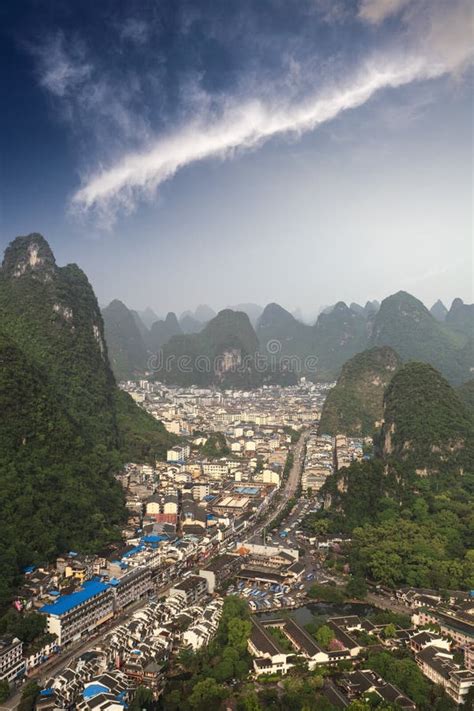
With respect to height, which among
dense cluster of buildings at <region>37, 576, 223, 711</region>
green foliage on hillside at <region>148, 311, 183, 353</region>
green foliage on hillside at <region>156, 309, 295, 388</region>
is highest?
green foliage on hillside at <region>148, 311, 183, 353</region>

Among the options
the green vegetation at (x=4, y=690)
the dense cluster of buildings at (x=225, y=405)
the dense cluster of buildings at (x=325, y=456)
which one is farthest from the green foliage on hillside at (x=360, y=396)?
the green vegetation at (x=4, y=690)

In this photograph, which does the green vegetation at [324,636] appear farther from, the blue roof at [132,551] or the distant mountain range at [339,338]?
the distant mountain range at [339,338]

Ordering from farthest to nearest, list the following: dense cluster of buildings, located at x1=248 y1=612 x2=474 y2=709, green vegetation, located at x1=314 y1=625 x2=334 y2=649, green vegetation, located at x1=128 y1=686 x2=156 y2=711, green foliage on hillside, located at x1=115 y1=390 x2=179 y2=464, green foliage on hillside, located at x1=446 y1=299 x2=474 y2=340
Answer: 1. green foliage on hillside, located at x1=446 y1=299 x2=474 y2=340
2. green foliage on hillside, located at x1=115 y1=390 x2=179 y2=464
3. green vegetation, located at x1=314 y1=625 x2=334 y2=649
4. dense cluster of buildings, located at x1=248 y1=612 x2=474 y2=709
5. green vegetation, located at x1=128 y1=686 x2=156 y2=711

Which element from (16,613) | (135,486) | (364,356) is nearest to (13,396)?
(135,486)

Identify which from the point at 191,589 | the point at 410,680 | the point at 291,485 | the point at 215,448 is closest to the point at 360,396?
the point at 215,448

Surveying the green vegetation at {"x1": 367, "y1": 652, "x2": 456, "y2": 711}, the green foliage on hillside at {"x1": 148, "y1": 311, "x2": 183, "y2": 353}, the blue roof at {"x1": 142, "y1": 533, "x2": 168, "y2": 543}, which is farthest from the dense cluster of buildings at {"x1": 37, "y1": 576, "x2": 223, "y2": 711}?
the green foliage on hillside at {"x1": 148, "y1": 311, "x2": 183, "y2": 353}

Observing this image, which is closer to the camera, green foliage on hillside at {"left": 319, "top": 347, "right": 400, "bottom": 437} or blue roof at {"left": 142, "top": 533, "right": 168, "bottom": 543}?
blue roof at {"left": 142, "top": 533, "right": 168, "bottom": 543}

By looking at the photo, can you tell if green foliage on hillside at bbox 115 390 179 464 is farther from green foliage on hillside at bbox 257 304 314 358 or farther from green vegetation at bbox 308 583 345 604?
green foliage on hillside at bbox 257 304 314 358
